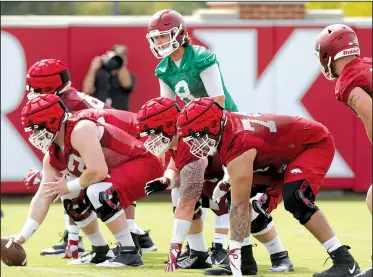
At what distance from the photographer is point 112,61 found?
13.7 meters

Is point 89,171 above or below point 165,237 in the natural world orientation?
above

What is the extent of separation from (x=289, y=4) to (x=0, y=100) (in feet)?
12.7

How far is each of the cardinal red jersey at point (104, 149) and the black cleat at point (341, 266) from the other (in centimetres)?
188

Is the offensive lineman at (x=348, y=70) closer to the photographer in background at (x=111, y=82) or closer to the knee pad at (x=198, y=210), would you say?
the knee pad at (x=198, y=210)

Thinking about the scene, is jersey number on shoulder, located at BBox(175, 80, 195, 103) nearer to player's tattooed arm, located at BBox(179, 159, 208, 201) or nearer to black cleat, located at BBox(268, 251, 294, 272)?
player's tattooed arm, located at BBox(179, 159, 208, 201)

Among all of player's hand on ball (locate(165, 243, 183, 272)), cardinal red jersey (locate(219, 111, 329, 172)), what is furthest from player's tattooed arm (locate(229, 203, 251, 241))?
player's hand on ball (locate(165, 243, 183, 272))

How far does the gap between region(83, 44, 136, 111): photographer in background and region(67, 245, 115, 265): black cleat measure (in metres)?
5.57

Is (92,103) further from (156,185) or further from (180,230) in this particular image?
(180,230)

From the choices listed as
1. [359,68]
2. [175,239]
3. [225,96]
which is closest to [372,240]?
[225,96]

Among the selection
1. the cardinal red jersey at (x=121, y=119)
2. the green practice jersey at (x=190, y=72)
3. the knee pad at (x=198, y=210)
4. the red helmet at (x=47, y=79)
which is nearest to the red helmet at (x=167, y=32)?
the green practice jersey at (x=190, y=72)

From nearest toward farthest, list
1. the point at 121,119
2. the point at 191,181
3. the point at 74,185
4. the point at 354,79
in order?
the point at 354,79 < the point at 191,181 < the point at 74,185 < the point at 121,119

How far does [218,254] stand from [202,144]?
1578mm

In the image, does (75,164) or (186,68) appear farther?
(186,68)

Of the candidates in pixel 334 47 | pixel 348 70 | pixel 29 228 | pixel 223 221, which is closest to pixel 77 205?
pixel 29 228
